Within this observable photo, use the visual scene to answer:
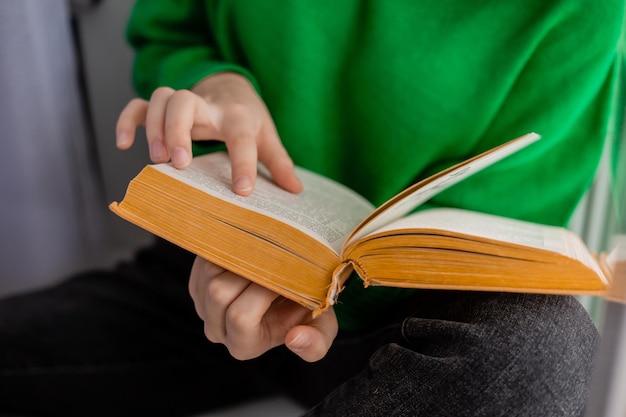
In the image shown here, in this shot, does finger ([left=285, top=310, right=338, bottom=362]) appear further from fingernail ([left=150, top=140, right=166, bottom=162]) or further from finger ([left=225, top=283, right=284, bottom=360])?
fingernail ([left=150, top=140, right=166, bottom=162])

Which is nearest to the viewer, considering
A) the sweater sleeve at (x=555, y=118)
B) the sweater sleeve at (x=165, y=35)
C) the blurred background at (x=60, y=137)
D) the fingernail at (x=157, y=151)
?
the fingernail at (x=157, y=151)

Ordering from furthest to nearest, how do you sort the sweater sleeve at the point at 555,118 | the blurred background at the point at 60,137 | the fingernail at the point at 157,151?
the blurred background at the point at 60,137
the sweater sleeve at the point at 555,118
the fingernail at the point at 157,151

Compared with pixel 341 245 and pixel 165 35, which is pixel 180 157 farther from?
pixel 165 35

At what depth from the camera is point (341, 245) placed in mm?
400

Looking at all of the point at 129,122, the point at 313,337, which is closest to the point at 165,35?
the point at 129,122

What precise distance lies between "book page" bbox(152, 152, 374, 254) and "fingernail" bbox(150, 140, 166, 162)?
3cm

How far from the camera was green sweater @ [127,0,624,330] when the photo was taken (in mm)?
563

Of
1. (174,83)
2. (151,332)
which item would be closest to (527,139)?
(174,83)

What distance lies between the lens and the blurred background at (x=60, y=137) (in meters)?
0.84

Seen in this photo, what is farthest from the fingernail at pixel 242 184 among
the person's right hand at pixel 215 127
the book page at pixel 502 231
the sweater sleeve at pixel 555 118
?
→ the sweater sleeve at pixel 555 118

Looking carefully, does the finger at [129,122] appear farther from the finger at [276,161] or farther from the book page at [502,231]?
the book page at [502,231]

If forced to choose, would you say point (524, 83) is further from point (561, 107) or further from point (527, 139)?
point (527, 139)

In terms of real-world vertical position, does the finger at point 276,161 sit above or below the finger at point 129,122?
below

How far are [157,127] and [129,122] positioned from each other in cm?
5
